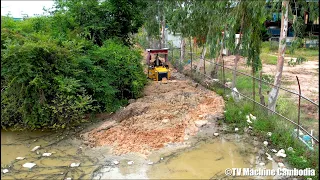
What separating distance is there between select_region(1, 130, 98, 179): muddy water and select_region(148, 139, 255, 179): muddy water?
1.63m

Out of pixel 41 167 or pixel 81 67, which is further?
pixel 81 67

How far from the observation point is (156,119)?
9.24 m

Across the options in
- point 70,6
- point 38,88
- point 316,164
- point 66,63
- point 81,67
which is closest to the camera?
point 316,164

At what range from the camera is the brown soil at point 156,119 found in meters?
7.82

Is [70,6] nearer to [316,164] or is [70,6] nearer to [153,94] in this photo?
[153,94]

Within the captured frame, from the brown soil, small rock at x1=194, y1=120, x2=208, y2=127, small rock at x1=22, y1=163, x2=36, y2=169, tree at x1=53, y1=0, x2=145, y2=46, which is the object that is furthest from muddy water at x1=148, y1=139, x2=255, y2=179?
tree at x1=53, y1=0, x2=145, y2=46

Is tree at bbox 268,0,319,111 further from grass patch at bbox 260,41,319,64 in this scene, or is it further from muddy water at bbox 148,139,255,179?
grass patch at bbox 260,41,319,64

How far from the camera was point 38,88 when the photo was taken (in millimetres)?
8141

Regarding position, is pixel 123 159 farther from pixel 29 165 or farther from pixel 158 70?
pixel 158 70

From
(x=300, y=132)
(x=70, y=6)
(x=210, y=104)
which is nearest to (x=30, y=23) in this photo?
(x=70, y=6)

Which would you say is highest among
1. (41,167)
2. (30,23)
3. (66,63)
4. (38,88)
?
(30,23)

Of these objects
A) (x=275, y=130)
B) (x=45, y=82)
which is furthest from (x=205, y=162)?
(x=45, y=82)

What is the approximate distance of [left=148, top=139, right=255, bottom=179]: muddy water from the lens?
6.32 meters

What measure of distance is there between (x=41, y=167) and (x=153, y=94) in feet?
A: 19.8
